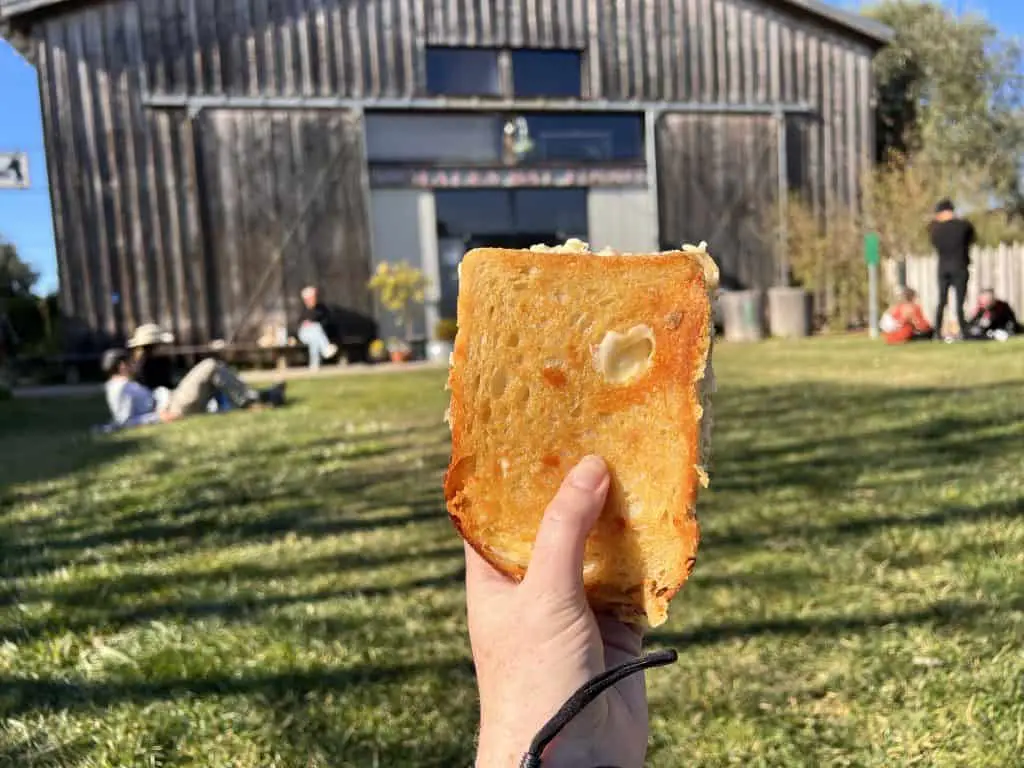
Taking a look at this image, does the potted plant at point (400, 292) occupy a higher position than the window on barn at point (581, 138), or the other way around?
the window on barn at point (581, 138)

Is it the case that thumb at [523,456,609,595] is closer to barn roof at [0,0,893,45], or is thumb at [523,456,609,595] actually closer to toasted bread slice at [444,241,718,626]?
toasted bread slice at [444,241,718,626]

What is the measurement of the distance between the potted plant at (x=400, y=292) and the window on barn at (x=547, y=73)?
14.2 feet

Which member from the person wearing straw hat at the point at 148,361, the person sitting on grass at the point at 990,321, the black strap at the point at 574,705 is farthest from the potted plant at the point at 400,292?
the black strap at the point at 574,705

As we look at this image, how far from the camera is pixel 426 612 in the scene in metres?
2.61

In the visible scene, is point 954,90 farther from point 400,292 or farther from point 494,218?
point 400,292

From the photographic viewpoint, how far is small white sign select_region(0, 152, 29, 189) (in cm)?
862

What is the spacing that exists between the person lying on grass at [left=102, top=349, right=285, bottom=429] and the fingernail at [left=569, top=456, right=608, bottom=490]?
7.48 metres

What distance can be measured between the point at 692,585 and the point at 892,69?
82.1 ft

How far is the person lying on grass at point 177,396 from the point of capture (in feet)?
25.3

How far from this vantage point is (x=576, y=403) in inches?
46.5

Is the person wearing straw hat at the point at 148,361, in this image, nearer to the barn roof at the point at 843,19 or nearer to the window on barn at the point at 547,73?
the window on barn at the point at 547,73

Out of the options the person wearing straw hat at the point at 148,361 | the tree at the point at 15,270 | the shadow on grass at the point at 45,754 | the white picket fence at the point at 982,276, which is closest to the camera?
the shadow on grass at the point at 45,754

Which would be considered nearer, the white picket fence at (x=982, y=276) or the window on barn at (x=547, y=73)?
the white picket fence at (x=982, y=276)

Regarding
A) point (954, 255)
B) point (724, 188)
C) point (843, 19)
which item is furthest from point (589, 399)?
point (843, 19)
